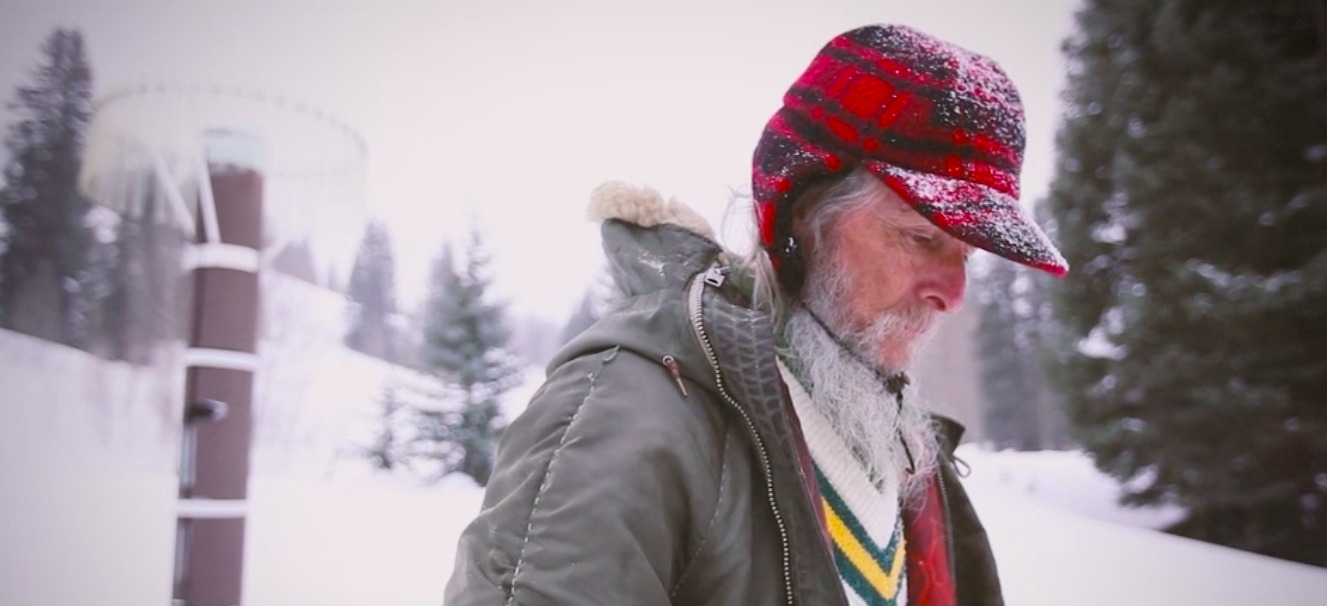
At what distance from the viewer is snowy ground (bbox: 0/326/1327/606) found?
6.81 feet

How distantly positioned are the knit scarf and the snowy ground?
159 centimetres

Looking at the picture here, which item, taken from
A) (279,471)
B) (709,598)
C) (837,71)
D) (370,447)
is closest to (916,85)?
(837,71)

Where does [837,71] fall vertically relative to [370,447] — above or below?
above

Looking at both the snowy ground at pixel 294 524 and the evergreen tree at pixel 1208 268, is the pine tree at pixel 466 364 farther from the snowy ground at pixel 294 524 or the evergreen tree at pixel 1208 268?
the evergreen tree at pixel 1208 268

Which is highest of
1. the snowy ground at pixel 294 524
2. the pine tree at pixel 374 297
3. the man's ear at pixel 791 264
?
the pine tree at pixel 374 297

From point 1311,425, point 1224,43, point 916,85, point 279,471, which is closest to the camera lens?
point 916,85

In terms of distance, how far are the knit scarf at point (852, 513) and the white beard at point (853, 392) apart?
0.01m

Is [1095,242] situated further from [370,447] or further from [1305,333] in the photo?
[370,447]

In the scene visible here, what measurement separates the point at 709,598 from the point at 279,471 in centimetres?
275

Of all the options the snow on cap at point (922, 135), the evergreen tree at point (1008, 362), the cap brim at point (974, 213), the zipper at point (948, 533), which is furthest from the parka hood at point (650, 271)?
the evergreen tree at point (1008, 362)

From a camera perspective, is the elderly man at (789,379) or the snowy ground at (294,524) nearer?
the elderly man at (789,379)

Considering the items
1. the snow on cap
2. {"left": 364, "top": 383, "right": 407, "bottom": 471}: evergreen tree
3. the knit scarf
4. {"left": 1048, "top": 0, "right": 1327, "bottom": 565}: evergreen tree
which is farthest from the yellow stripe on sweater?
{"left": 1048, "top": 0, "right": 1327, "bottom": 565}: evergreen tree

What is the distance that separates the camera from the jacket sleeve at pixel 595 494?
600 millimetres

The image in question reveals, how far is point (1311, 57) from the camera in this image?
395 cm
